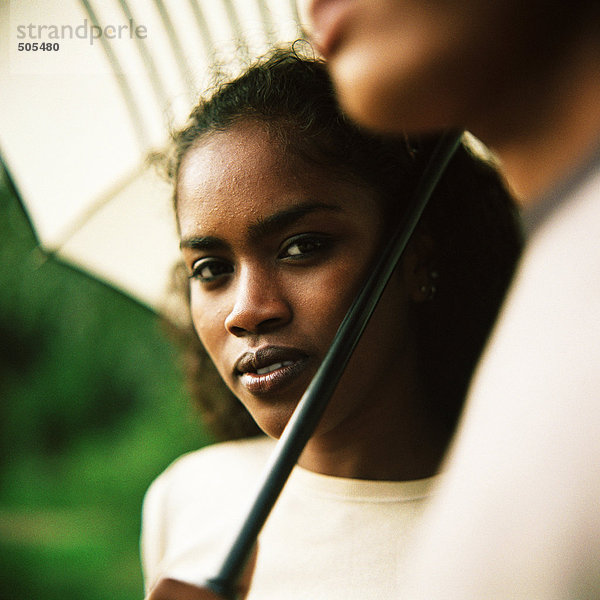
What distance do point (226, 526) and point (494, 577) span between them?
635mm

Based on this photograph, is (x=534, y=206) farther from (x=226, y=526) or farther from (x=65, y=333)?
(x=65, y=333)

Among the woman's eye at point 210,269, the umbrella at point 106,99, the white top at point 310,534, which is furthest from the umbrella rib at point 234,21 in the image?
the white top at point 310,534

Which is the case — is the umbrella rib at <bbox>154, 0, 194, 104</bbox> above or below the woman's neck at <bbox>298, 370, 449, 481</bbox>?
above

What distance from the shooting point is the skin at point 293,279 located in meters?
0.66

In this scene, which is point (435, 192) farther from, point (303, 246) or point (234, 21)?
point (234, 21)

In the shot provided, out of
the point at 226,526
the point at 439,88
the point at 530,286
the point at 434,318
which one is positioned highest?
the point at 439,88

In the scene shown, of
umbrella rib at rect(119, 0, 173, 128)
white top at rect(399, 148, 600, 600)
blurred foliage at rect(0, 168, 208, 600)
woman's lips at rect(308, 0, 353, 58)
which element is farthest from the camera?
blurred foliage at rect(0, 168, 208, 600)

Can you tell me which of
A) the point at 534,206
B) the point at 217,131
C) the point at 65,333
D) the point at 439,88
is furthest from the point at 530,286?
the point at 65,333

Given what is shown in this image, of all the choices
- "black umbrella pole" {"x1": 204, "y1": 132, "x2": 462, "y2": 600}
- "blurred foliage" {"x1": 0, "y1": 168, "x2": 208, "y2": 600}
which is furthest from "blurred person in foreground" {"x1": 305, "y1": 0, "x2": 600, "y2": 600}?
"blurred foliage" {"x1": 0, "y1": 168, "x2": 208, "y2": 600}

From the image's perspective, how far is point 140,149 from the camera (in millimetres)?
967

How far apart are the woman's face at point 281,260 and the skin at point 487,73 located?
0.60 feet

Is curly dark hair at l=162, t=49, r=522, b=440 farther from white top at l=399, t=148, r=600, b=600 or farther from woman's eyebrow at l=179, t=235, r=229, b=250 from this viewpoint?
white top at l=399, t=148, r=600, b=600

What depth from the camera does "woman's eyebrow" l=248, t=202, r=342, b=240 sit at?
2.18ft

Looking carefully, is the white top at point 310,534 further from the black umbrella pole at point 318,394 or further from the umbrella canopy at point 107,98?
the umbrella canopy at point 107,98
